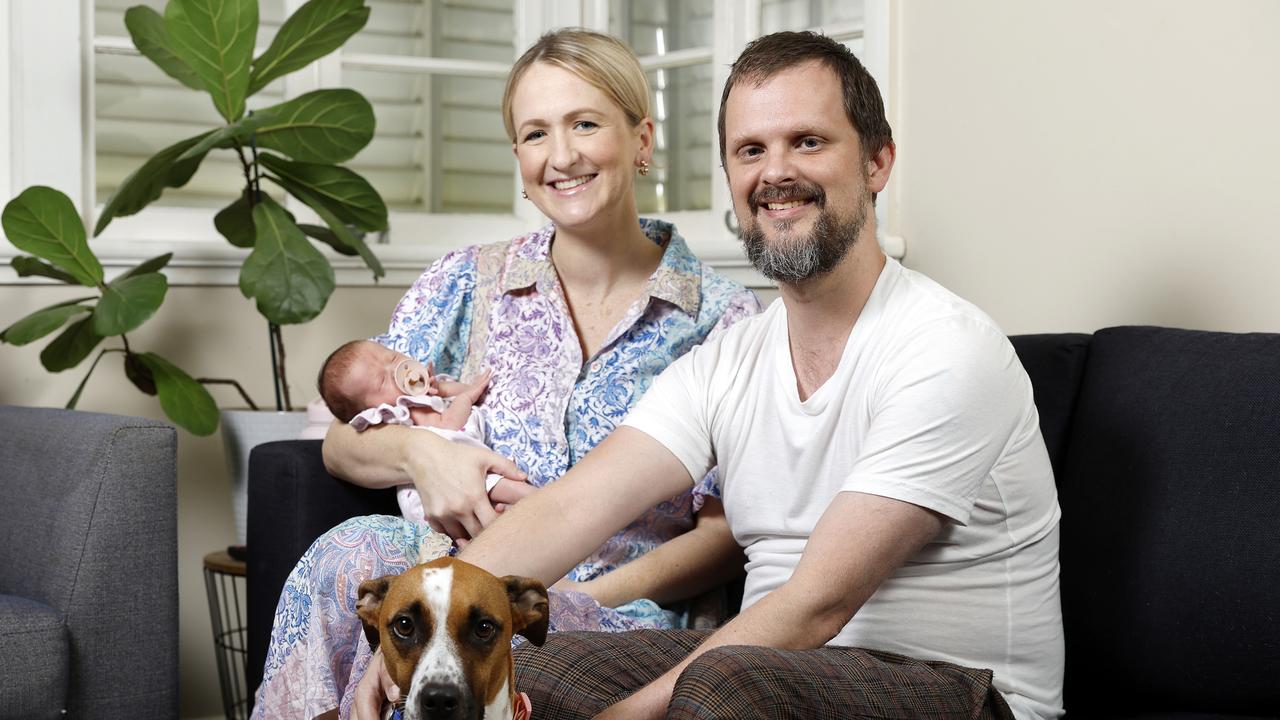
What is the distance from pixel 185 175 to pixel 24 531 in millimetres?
837

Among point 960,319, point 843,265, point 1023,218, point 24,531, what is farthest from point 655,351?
point 24,531

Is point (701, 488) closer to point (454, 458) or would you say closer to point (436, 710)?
point (454, 458)

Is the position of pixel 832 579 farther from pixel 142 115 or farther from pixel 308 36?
pixel 142 115

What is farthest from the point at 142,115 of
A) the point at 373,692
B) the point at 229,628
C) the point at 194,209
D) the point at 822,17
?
the point at 373,692

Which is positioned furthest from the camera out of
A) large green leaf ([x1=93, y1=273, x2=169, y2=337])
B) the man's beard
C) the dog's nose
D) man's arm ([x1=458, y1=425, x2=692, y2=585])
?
large green leaf ([x1=93, y1=273, x2=169, y2=337])

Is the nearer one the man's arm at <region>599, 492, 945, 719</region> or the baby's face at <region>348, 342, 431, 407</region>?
the man's arm at <region>599, 492, 945, 719</region>

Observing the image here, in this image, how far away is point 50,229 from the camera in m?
2.60

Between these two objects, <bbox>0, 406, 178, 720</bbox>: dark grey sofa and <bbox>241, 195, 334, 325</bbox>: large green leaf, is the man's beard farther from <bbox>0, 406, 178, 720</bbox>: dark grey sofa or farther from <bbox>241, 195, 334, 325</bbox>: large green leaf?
<bbox>241, 195, 334, 325</bbox>: large green leaf

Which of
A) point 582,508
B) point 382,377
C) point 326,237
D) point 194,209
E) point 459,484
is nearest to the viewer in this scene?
point 582,508

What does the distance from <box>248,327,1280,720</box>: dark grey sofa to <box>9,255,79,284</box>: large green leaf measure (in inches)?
78.8

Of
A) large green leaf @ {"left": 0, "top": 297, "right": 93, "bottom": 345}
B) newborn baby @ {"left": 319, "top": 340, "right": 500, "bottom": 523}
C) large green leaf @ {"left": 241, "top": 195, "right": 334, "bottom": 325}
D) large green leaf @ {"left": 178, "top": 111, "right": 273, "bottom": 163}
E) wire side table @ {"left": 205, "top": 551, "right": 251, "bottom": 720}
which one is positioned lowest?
wire side table @ {"left": 205, "top": 551, "right": 251, "bottom": 720}

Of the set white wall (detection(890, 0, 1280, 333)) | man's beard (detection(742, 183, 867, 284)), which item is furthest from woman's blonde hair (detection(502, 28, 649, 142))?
white wall (detection(890, 0, 1280, 333))

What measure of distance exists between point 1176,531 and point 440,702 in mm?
966

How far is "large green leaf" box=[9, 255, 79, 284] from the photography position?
2703 mm
